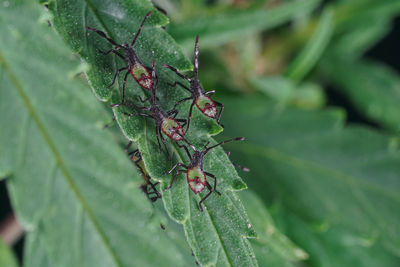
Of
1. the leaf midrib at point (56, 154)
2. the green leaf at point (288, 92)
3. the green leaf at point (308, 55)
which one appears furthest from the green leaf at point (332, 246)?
the leaf midrib at point (56, 154)

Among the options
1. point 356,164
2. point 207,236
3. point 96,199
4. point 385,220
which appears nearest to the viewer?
point 207,236

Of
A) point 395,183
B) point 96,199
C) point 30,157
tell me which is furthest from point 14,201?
point 395,183

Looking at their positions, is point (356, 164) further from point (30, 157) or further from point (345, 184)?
point (30, 157)

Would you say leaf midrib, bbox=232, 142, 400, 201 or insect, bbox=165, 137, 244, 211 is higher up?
leaf midrib, bbox=232, 142, 400, 201

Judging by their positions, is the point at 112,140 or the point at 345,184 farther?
the point at 345,184

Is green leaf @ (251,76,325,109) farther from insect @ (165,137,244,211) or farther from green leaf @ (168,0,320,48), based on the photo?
insect @ (165,137,244,211)

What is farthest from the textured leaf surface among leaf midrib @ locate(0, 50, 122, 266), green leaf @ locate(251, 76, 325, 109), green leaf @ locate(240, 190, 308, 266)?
green leaf @ locate(251, 76, 325, 109)

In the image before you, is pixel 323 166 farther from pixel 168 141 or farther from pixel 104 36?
pixel 104 36
